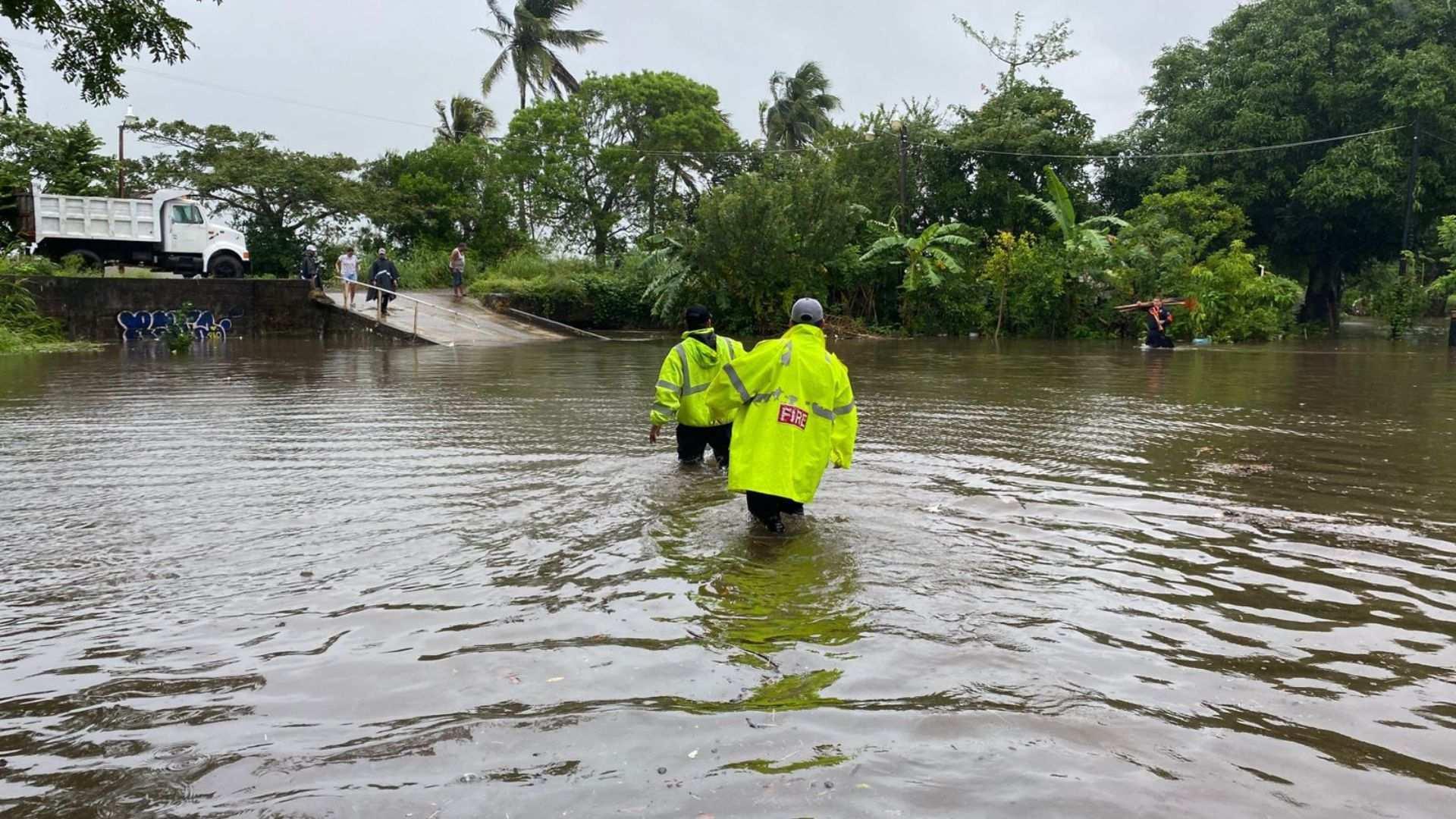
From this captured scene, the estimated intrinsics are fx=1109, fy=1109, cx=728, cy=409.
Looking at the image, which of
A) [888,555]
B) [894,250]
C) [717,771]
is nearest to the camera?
[717,771]

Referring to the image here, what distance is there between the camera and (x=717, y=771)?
3465 mm

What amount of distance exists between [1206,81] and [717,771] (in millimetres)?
43962

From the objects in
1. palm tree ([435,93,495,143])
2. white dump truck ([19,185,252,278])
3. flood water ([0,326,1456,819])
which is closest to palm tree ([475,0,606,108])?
palm tree ([435,93,495,143])

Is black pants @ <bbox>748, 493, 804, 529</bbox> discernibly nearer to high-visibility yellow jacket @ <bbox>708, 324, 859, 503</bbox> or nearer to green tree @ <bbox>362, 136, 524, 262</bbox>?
high-visibility yellow jacket @ <bbox>708, 324, 859, 503</bbox>

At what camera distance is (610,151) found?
149 ft

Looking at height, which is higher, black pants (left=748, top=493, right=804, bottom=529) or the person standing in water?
the person standing in water

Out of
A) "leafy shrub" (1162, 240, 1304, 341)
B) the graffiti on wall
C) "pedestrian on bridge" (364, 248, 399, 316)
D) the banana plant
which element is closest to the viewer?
the graffiti on wall

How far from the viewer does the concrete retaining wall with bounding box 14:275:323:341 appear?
2662 centimetres

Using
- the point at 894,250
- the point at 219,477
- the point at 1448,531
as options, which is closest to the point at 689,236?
the point at 894,250

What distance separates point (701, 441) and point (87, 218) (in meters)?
27.6

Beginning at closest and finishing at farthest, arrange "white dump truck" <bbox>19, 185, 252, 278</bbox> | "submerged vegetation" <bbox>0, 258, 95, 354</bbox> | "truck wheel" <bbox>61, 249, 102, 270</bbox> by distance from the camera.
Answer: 1. "submerged vegetation" <bbox>0, 258, 95, 354</bbox>
2. "white dump truck" <bbox>19, 185, 252, 278</bbox>
3. "truck wheel" <bbox>61, 249, 102, 270</bbox>

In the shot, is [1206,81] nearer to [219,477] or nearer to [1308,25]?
[1308,25]

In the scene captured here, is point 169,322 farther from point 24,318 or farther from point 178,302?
point 24,318

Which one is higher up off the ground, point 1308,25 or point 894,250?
point 1308,25
